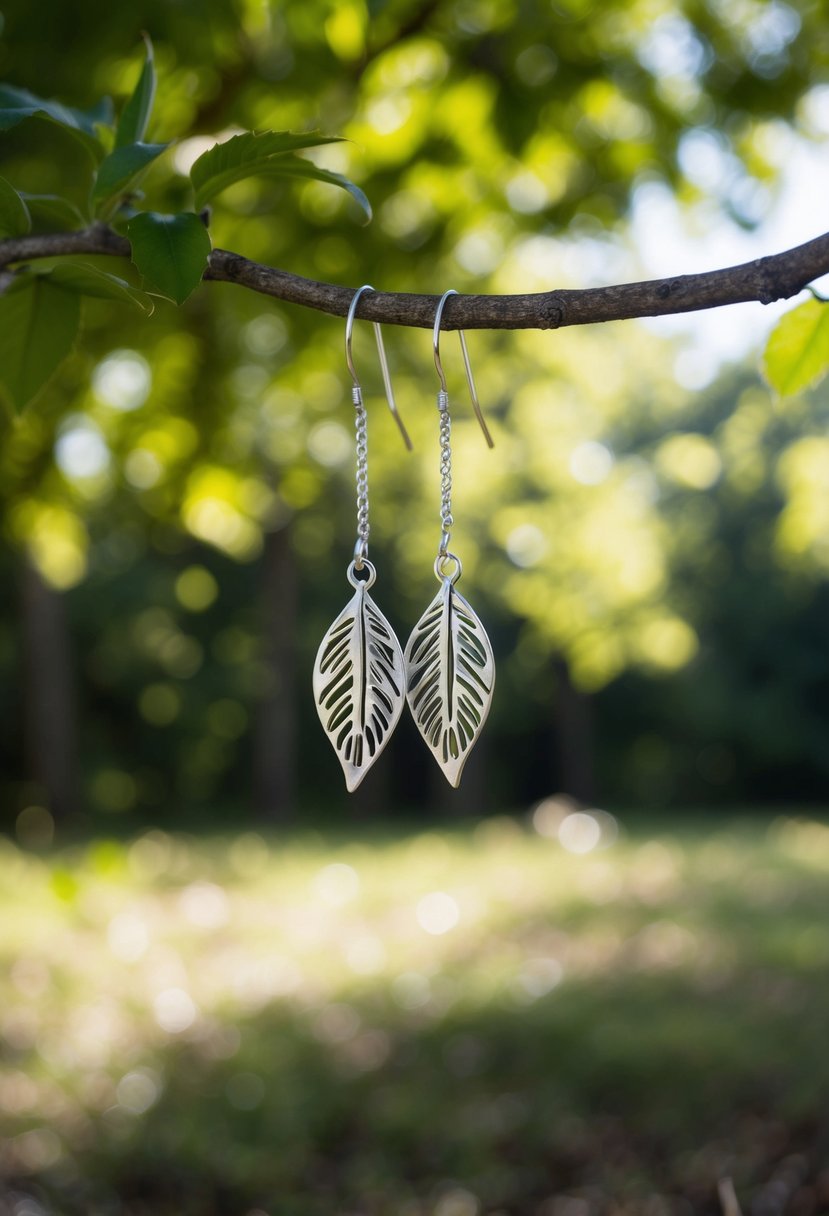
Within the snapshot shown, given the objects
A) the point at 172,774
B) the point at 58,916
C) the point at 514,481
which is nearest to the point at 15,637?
the point at 172,774

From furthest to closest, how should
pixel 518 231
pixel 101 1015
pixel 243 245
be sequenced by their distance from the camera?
pixel 101 1015 < pixel 518 231 < pixel 243 245

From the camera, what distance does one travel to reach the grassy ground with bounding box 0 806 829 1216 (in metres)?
3.80

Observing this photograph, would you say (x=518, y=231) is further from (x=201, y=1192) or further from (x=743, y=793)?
(x=743, y=793)

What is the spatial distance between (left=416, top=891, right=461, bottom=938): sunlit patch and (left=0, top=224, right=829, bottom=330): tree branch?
273 inches

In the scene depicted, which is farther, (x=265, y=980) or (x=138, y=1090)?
(x=265, y=980)

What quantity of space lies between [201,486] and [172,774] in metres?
16.0

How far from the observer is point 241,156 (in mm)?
959

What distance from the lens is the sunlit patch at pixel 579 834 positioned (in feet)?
38.4

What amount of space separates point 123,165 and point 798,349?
Answer: 681mm

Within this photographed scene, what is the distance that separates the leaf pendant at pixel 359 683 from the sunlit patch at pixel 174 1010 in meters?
4.84

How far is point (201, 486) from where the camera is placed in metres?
4.05

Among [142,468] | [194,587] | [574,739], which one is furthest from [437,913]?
[574,739]

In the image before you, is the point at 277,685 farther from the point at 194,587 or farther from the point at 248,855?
the point at 248,855

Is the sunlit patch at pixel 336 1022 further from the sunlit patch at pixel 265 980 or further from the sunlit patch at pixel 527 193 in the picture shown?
the sunlit patch at pixel 527 193
